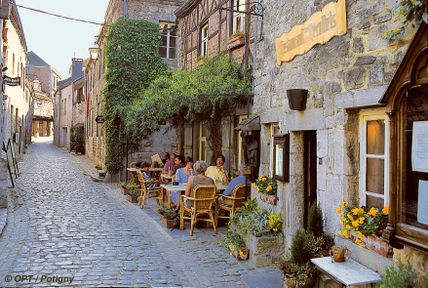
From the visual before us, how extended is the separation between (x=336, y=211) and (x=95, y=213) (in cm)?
614

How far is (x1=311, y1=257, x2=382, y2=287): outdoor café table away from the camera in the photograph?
3.63 m

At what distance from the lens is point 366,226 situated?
382 centimetres

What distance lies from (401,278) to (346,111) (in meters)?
1.78

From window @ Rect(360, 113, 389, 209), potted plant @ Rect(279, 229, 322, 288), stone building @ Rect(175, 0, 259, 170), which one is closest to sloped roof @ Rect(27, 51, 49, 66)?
stone building @ Rect(175, 0, 259, 170)

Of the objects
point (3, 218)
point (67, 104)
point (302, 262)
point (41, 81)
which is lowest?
point (3, 218)

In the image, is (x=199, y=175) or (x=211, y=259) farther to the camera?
(x=199, y=175)

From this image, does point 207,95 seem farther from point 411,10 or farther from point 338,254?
point 411,10

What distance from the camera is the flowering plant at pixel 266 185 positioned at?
248 inches

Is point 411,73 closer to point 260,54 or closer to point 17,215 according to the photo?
point 260,54

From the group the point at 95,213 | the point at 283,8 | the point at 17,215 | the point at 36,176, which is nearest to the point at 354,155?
the point at 283,8

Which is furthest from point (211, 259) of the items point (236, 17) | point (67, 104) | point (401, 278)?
point (67, 104)

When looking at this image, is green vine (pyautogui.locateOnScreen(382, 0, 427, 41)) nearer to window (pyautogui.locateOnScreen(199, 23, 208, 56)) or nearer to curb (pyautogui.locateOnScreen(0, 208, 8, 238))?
curb (pyautogui.locateOnScreen(0, 208, 8, 238))

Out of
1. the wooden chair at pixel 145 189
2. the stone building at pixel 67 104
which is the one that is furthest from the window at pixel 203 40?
the stone building at pixel 67 104

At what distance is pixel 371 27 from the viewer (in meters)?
3.98
